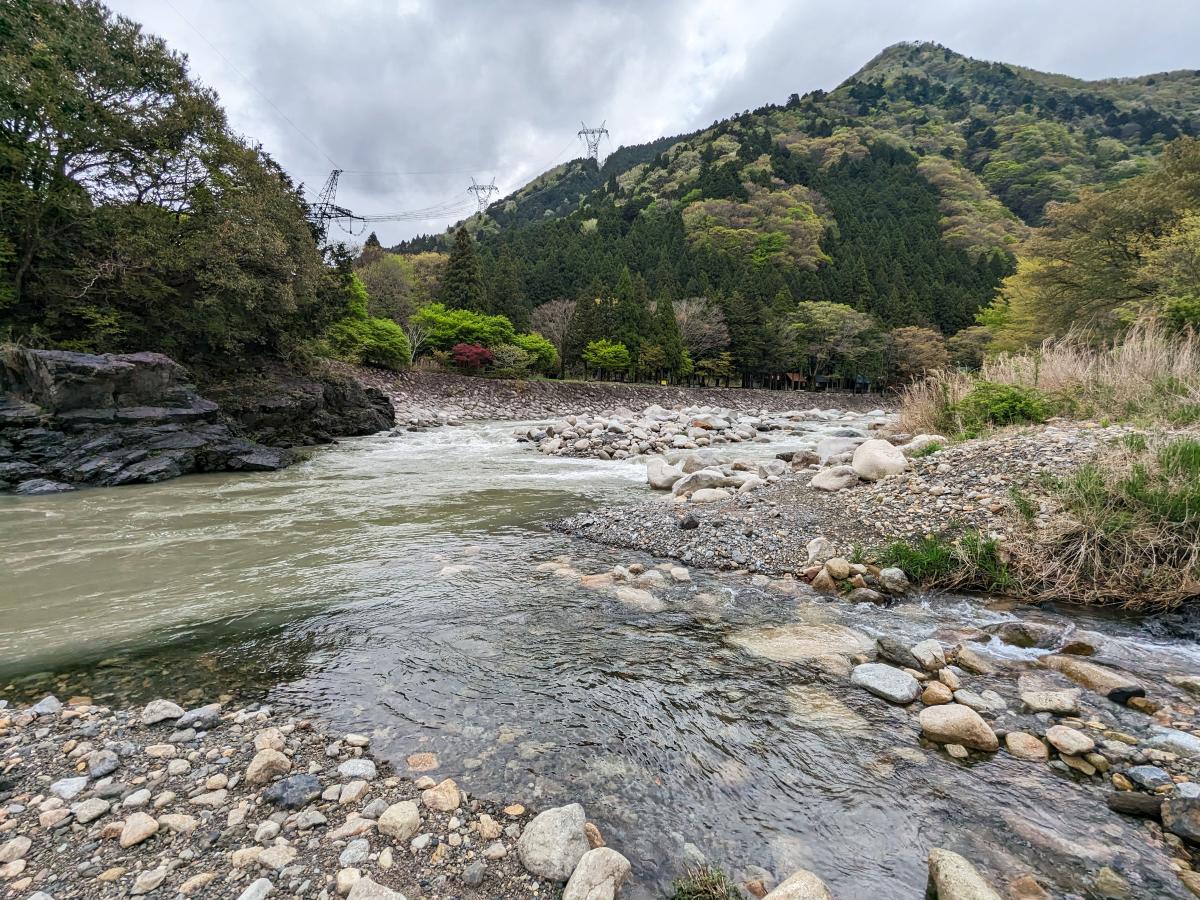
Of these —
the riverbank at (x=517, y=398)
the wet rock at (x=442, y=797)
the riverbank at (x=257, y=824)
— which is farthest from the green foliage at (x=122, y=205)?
the wet rock at (x=442, y=797)

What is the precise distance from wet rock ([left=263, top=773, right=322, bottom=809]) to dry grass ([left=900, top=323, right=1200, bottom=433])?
8154mm

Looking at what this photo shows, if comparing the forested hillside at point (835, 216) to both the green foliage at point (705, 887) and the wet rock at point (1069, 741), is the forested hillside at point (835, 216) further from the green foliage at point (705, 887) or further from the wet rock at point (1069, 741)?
the green foliage at point (705, 887)

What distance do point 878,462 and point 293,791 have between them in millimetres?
6799

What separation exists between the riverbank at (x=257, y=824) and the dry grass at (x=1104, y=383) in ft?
24.7

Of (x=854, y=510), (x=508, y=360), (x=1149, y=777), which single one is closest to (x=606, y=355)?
(x=508, y=360)

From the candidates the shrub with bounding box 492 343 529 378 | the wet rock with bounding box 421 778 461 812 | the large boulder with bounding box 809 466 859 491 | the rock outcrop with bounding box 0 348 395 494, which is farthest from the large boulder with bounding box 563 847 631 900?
the shrub with bounding box 492 343 529 378

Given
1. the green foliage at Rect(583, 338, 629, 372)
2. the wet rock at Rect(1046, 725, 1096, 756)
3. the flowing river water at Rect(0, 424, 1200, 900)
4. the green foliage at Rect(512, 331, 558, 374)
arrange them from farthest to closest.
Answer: the green foliage at Rect(583, 338, 629, 372), the green foliage at Rect(512, 331, 558, 374), the wet rock at Rect(1046, 725, 1096, 756), the flowing river water at Rect(0, 424, 1200, 900)

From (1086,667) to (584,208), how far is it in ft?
304

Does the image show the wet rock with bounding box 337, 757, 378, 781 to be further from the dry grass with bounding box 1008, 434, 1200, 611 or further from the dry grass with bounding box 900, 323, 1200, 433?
the dry grass with bounding box 900, 323, 1200, 433

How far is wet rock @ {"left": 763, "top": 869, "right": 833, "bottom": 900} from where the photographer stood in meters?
1.54

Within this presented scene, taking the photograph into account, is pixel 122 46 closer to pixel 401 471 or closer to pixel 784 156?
pixel 401 471

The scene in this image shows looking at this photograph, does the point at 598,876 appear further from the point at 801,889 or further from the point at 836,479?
the point at 836,479

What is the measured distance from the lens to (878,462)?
21.2 ft

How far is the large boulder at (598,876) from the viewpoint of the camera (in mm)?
1564
